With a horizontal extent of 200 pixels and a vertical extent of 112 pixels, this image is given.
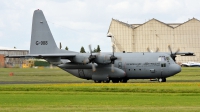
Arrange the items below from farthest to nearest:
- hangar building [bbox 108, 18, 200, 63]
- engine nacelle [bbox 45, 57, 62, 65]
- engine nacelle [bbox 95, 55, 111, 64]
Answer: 1. hangar building [bbox 108, 18, 200, 63]
2. engine nacelle [bbox 45, 57, 62, 65]
3. engine nacelle [bbox 95, 55, 111, 64]

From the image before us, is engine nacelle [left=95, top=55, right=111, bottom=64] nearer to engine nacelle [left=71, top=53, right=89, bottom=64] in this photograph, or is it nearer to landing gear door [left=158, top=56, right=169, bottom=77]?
engine nacelle [left=71, top=53, right=89, bottom=64]

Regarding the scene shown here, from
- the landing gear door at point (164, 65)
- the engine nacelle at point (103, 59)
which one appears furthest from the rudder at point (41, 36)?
the landing gear door at point (164, 65)

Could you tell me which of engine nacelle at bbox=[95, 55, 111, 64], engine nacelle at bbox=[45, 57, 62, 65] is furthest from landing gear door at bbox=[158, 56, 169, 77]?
engine nacelle at bbox=[45, 57, 62, 65]

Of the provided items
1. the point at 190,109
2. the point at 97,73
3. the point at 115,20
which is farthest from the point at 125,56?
the point at 115,20

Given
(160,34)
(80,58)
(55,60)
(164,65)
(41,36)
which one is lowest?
(164,65)

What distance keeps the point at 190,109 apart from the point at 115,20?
12491 centimetres

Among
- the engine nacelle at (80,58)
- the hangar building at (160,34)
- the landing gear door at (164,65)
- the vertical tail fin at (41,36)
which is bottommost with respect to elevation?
the landing gear door at (164,65)

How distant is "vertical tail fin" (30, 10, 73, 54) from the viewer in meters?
65.8

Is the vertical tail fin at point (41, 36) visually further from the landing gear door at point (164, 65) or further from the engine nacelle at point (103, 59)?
the landing gear door at point (164, 65)

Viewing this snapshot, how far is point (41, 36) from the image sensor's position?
66188 mm

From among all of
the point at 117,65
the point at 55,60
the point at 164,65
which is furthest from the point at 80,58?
the point at 164,65

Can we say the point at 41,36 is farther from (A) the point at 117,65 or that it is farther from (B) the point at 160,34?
(B) the point at 160,34

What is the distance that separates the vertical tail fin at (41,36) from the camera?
216 ft

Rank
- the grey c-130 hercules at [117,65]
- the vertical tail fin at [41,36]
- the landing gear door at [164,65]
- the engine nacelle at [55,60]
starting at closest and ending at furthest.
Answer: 1. the landing gear door at [164,65]
2. the grey c-130 hercules at [117,65]
3. the engine nacelle at [55,60]
4. the vertical tail fin at [41,36]
